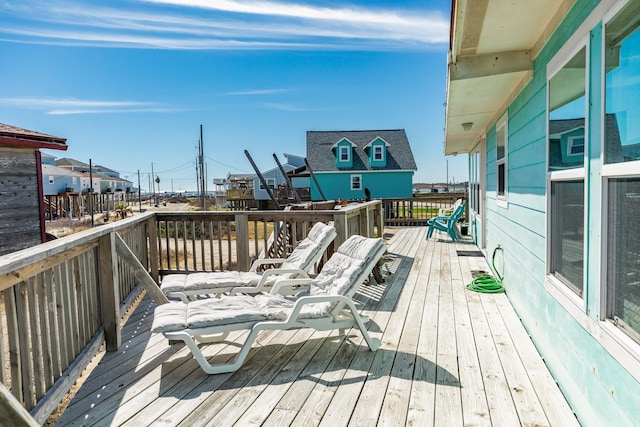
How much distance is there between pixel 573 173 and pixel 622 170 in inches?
27.4

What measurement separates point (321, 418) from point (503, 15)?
257cm

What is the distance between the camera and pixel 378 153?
82.0ft

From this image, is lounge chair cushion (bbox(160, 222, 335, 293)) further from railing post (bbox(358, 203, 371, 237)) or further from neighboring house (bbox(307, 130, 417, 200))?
neighboring house (bbox(307, 130, 417, 200))

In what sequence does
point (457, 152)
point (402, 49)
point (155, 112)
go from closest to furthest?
point (457, 152)
point (402, 49)
point (155, 112)

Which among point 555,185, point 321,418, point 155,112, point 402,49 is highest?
point 155,112

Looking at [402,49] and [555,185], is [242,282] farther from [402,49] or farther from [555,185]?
[402,49]

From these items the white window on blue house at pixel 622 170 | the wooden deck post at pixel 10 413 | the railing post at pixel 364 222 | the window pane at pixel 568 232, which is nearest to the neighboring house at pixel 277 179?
the railing post at pixel 364 222

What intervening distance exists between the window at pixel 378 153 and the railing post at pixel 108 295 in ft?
73.9

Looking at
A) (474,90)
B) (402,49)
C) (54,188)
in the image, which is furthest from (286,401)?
(54,188)

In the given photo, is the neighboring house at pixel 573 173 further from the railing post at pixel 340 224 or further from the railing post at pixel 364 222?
the railing post at pixel 364 222

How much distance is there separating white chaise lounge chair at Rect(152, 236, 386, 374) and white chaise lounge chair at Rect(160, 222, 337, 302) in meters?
0.37

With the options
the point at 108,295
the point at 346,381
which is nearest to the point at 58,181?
the point at 108,295

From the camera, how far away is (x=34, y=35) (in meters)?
13.7

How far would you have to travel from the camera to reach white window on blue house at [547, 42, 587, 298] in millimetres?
2094
